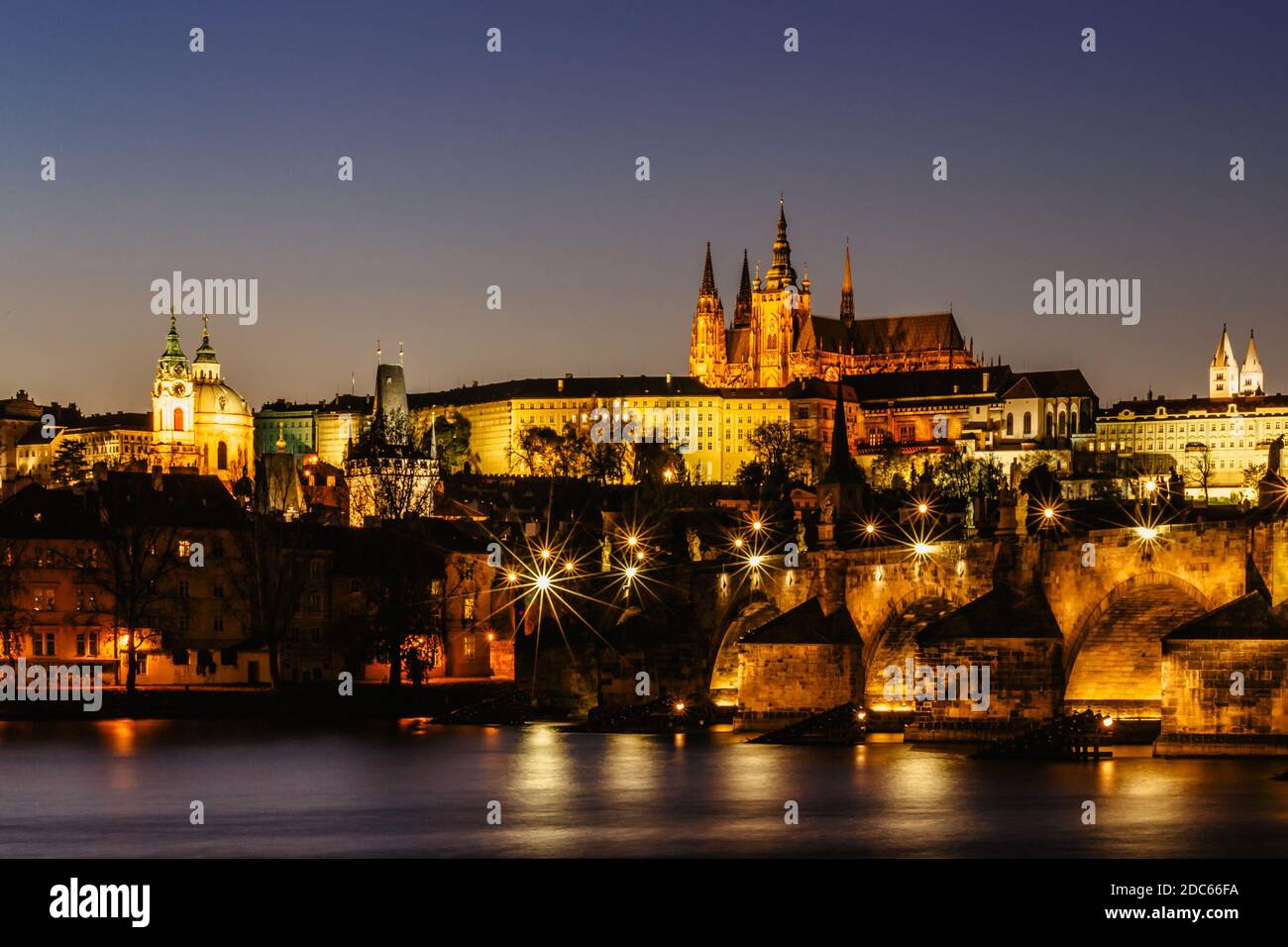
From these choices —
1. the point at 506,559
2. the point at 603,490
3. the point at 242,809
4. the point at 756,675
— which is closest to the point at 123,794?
the point at 242,809

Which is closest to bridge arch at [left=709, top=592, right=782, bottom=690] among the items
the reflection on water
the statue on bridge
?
the reflection on water

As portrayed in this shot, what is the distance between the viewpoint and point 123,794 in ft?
192

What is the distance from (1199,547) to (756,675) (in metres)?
18.3

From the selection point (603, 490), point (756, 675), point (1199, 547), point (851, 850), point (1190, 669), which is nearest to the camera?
point (851, 850)

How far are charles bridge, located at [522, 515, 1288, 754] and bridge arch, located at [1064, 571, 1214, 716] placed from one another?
0.17 feet

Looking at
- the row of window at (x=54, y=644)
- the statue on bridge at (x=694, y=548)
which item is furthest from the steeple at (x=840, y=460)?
the row of window at (x=54, y=644)

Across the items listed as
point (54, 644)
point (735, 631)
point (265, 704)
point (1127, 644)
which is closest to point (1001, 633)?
point (1127, 644)

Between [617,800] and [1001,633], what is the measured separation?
10806 millimetres

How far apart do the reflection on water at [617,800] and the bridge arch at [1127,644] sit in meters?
2.22

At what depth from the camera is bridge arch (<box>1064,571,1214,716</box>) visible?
5806 cm

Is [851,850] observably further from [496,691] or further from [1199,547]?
[496,691]

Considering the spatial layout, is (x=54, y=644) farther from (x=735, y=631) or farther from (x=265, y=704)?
(x=735, y=631)

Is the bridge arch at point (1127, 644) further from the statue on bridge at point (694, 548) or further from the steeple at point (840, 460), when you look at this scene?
the steeple at point (840, 460)

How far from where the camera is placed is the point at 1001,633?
59844mm
